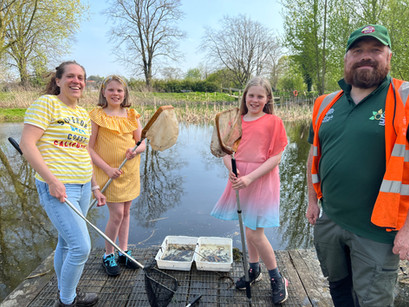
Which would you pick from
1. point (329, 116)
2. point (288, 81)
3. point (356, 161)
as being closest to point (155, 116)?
point (329, 116)

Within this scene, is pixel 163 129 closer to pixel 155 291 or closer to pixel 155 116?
pixel 155 116

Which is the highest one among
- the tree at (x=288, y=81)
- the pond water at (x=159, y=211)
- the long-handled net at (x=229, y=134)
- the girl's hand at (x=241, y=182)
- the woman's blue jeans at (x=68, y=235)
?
the tree at (x=288, y=81)

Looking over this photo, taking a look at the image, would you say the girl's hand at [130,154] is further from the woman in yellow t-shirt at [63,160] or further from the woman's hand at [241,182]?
the woman's hand at [241,182]

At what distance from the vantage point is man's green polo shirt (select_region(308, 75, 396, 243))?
1.43 meters

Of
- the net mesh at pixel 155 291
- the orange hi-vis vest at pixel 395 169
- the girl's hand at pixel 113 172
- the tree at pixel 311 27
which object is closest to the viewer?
the orange hi-vis vest at pixel 395 169

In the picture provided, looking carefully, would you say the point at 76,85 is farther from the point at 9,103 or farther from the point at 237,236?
the point at 9,103

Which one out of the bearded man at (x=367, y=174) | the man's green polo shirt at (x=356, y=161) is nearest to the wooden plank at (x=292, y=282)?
the bearded man at (x=367, y=174)

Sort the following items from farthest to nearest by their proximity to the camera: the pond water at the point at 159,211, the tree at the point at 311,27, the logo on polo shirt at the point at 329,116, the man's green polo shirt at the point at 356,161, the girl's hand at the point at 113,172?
1. the tree at the point at 311,27
2. the pond water at the point at 159,211
3. the girl's hand at the point at 113,172
4. the logo on polo shirt at the point at 329,116
5. the man's green polo shirt at the point at 356,161

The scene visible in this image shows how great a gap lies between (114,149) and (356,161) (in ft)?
6.35

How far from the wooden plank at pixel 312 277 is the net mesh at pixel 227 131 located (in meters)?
1.43

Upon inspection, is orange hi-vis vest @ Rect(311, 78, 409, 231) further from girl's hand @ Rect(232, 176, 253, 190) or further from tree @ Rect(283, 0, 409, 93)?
tree @ Rect(283, 0, 409, 93)

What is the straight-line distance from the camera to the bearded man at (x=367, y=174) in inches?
53.7

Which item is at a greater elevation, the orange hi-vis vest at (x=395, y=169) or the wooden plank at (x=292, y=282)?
the orange hi-vis vest at (x=395, y=169)

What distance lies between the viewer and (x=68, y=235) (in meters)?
1.80
